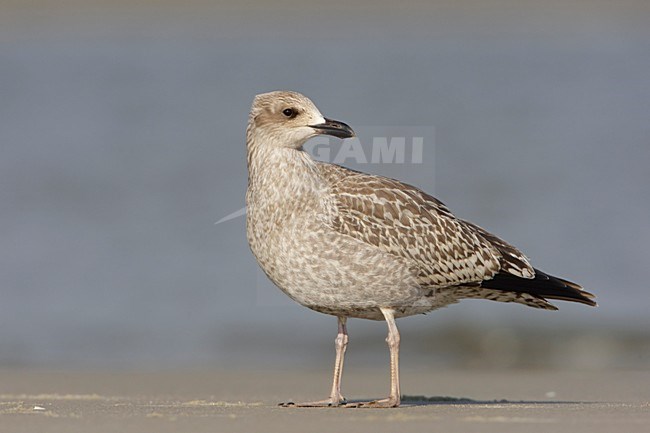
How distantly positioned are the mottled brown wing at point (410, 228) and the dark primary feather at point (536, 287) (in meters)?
0.08

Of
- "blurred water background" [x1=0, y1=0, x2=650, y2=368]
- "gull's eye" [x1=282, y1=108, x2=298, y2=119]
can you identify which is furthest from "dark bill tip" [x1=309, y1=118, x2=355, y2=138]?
"blurred water background" [x1=0, y1=0, x2=650, y2=368]

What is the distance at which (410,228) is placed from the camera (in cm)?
917

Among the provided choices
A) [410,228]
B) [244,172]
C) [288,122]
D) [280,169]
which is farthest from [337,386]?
[244,172]

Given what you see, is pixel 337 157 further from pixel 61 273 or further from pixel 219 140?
pixel 219 140

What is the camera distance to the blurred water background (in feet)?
44.0

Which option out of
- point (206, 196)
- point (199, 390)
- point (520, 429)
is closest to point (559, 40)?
point (206, 196)

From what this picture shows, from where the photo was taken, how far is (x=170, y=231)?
17.5 m

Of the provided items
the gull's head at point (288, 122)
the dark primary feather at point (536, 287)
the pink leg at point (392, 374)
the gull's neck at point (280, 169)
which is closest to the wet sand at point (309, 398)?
the pink leg at point (392, 374)

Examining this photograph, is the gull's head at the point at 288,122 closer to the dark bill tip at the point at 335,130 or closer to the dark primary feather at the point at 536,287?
the dark bill tip at the point at 335,130

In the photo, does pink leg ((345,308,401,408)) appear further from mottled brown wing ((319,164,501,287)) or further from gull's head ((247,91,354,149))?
gull's head ((247,91,354,149))

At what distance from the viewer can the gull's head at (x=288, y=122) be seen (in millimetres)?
9047

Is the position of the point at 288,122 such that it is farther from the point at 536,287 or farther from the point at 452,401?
the point at 452,401

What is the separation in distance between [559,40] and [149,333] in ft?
85.3

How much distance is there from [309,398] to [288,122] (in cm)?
211
